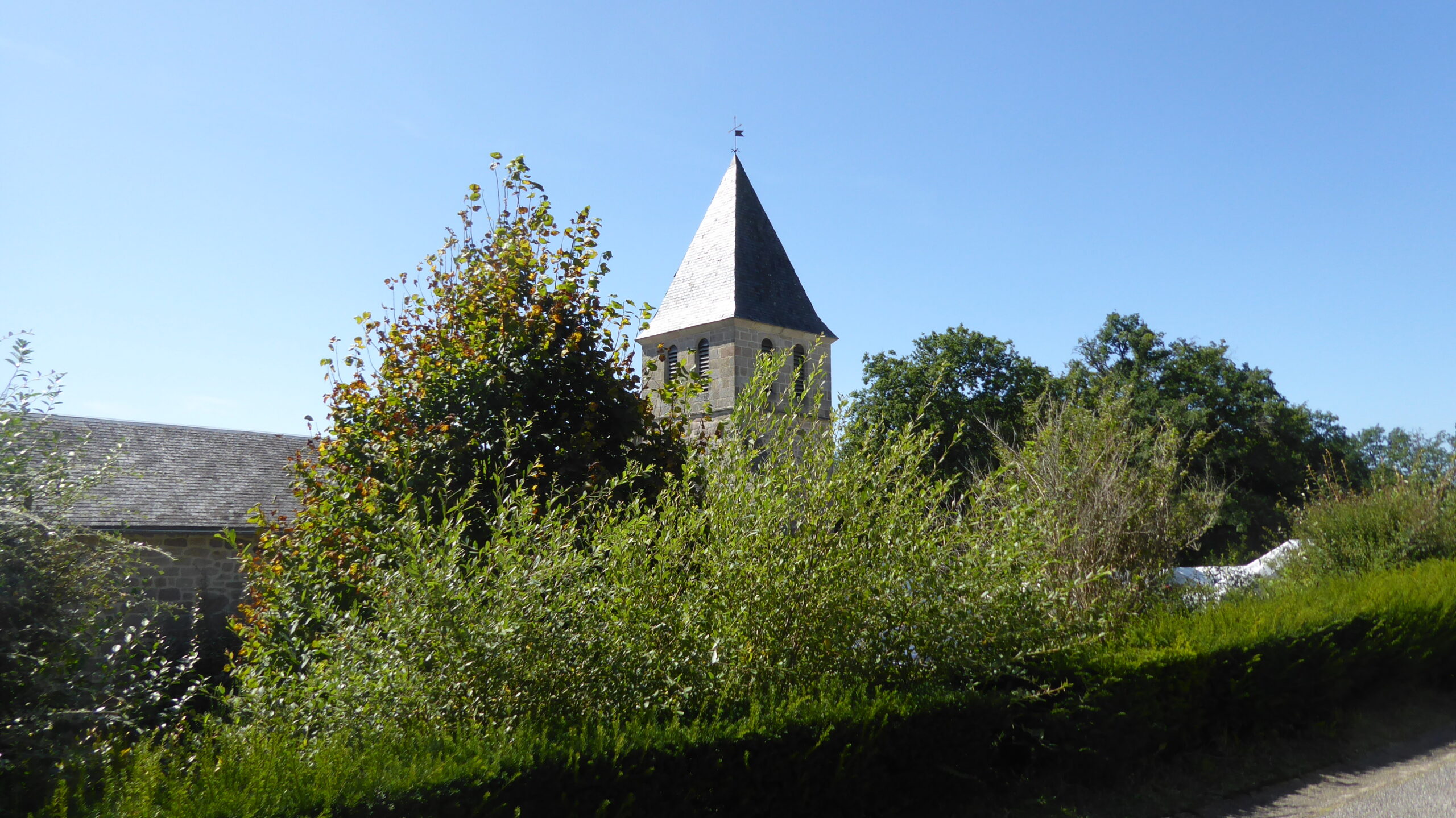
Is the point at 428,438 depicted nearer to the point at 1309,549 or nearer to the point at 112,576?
the point at 112,576

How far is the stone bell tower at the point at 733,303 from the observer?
22156 millimetres

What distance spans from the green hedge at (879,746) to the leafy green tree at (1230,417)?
2532cm

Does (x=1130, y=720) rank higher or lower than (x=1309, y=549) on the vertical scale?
lower

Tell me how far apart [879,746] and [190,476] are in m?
17.2

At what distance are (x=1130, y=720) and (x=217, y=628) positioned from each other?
14760 millimetres

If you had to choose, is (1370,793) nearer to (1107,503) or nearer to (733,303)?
(1107,503)

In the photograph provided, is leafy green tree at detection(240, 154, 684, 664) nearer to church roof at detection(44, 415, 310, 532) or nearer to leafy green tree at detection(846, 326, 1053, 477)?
church roof at detection(44, 415, 310, 532)

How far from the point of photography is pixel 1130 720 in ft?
18.0

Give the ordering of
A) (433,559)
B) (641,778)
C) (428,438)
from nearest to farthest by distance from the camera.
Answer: (641,778)
(433,559)
(428,438)

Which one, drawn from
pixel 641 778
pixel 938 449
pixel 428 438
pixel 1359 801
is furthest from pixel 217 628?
pixel 938 449

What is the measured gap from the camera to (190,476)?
1764 cm

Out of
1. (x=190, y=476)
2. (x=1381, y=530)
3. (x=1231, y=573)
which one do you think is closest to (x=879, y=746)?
(x=1231, y=573)

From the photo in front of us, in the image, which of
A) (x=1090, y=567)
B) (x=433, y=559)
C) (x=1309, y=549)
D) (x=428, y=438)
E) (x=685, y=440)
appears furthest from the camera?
(x=1309, y=549)

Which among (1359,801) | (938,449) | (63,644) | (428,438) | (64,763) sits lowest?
(1359,801)
